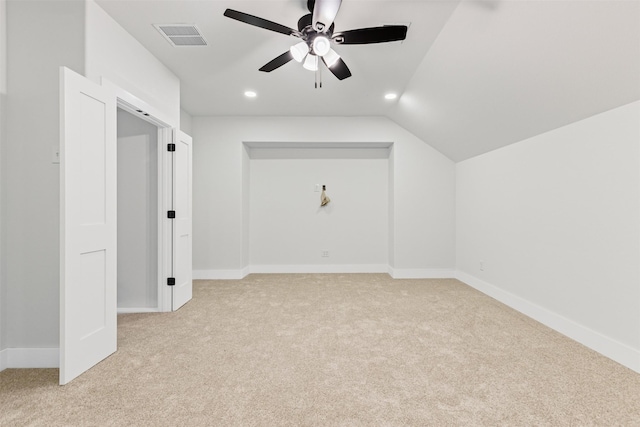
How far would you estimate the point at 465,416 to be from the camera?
5.28ft

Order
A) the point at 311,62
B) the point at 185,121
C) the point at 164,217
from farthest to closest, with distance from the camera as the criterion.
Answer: the point at 185,121, the point at 164,217, the point at 311,62

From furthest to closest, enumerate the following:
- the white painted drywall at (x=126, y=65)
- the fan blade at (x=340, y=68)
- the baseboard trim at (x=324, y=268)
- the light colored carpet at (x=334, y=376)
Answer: the baseboard trim at (x=324, y=268) < the fan blade at (x=340, y=68) < the white painted drywall at (x=126, y=65) < the light colored carpet at (x=334, y=376)

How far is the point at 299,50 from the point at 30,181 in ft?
7.06

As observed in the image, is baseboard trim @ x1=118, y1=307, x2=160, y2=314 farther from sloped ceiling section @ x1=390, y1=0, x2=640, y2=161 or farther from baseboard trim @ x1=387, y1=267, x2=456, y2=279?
sloped ceiling section @ x1=390, y1=0, x2=640, y2=161

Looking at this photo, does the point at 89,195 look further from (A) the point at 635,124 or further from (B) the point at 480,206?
(B) the point at 480,206

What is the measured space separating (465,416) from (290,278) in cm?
355

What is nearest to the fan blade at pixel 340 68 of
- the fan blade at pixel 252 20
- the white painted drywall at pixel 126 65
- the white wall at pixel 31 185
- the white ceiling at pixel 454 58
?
the white ceiling at pixel 454 58

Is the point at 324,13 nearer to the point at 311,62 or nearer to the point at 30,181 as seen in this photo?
the point at 311,62

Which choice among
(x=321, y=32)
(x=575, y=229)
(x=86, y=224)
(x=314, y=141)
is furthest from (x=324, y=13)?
(x=314, y=141)

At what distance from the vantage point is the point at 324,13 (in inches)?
77.0

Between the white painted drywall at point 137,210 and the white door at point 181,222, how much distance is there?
0.20 m

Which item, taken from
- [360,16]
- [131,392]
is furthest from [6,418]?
[360,16]

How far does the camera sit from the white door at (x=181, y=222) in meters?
3.34

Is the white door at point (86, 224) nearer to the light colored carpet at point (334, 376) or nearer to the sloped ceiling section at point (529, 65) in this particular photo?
the light colored carpet at point (334, 376)
